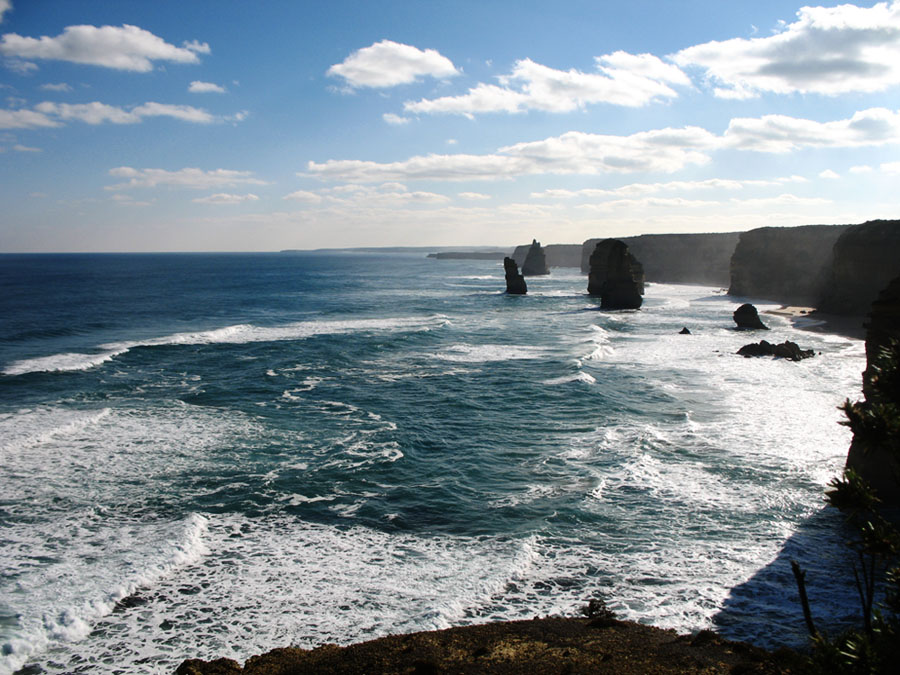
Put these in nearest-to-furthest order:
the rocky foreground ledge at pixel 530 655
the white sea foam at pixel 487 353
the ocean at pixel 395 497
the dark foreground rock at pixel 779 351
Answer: the rocky foreground ledge at pixel 530 655
the ocean at pixel 395 497
the dark foreground rock at pixel 779 351
the white sea foam at pixel 487 353

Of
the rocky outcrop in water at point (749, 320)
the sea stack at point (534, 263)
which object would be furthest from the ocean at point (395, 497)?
the sea stack at point (534, 263)

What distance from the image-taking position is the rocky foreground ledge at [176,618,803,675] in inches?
381

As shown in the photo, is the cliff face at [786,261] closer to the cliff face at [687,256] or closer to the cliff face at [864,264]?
the cliff face at [864,264]

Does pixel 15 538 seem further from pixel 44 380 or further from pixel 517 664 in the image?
pixel 44 380

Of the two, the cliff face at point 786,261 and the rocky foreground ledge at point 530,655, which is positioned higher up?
the cliff face at point 786,261

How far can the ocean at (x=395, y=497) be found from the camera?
12.3 meters

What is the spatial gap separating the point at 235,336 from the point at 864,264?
57816 mm

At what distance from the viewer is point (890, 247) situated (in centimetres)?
5512

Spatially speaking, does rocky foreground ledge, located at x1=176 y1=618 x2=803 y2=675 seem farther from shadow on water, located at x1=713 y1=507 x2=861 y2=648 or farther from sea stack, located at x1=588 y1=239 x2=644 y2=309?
sea stack, located at x1=588 y1=239 x2=644 y2=309

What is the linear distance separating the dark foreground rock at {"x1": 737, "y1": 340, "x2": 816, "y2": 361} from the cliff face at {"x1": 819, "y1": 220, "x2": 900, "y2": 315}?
21.5 m

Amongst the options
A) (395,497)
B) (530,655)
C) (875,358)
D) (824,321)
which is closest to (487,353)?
(395,497)

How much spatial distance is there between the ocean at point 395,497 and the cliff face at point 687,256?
104102 mm

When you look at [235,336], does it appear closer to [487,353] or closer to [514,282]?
[487,353]

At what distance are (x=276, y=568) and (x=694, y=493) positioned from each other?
11892 mm
